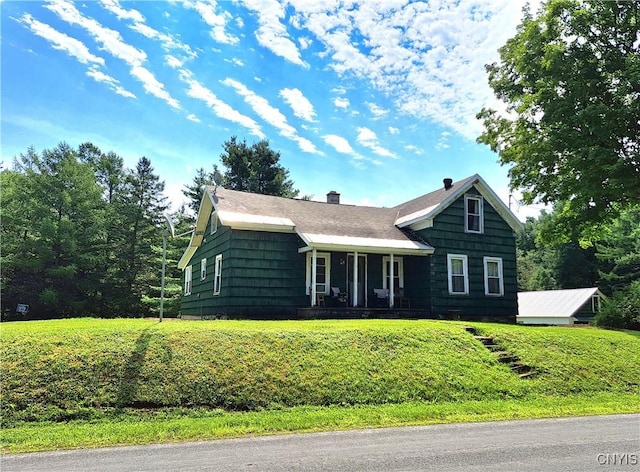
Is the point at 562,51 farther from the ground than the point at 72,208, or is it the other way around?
the point at 562,51

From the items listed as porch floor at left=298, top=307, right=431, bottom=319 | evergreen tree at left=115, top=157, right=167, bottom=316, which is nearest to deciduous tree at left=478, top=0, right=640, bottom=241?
porch floor at left=298, top=307, right=431, bottom=319

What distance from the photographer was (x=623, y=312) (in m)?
16.8

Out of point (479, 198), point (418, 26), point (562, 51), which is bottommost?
point (479, 198)

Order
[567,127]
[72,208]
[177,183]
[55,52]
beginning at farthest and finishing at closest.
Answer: [177,183]
[72,208]
[567,127]
[55,52]

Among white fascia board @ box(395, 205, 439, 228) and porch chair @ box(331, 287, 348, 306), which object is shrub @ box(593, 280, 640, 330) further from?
porch chair @ box(331, 287, 348, 306)

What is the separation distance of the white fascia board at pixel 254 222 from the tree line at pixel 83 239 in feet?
56.6

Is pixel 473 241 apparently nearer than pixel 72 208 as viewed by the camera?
Yes

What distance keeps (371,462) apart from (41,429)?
452 centimetres

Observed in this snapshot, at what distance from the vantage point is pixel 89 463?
488cm

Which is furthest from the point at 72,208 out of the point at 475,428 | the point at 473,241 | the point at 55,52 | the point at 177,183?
the point at 475,428

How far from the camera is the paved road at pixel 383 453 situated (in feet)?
15.6

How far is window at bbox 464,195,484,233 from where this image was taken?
1864 centimetres

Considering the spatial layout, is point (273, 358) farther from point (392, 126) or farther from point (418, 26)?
point (392, 126)

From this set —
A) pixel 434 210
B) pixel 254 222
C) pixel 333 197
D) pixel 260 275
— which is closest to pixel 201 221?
pixel 254 222
